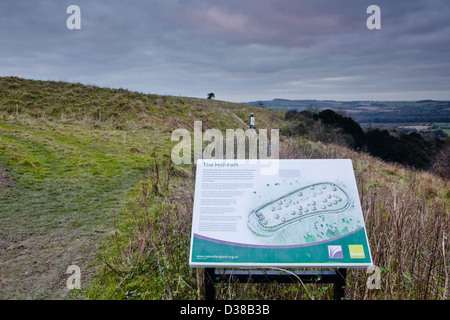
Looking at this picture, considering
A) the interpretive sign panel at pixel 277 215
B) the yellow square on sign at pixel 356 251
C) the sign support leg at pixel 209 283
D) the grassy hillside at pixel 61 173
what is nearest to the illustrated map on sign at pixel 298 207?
the interpretive sign panel at pixel 277 215

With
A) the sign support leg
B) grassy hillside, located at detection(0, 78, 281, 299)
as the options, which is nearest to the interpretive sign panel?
the sign support leg

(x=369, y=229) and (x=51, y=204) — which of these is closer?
(x=369, y=229)

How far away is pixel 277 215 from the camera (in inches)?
109

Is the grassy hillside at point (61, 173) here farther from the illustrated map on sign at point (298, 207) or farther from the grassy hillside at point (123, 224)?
the illustrated map on sign at point (298, 207)

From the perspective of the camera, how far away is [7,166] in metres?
7.34

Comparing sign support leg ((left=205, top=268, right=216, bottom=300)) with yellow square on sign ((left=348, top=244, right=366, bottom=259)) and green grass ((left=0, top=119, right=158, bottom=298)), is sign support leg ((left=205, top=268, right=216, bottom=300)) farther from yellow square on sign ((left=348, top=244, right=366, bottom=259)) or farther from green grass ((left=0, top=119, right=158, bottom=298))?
green grass ((left=0, top=119, right=158, bottom=298))

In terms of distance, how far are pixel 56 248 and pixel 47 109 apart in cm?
1431

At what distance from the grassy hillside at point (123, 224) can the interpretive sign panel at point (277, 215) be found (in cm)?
40

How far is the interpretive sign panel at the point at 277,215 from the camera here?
254 cm

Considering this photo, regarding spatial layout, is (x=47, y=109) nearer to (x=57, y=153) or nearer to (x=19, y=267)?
(x=57, y=153)

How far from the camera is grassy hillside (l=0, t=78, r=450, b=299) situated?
3.20 meters

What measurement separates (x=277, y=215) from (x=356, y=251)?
2.21 ft

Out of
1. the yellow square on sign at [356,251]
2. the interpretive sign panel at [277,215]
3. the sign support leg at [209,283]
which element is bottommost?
the sign support leg at [209,283]
